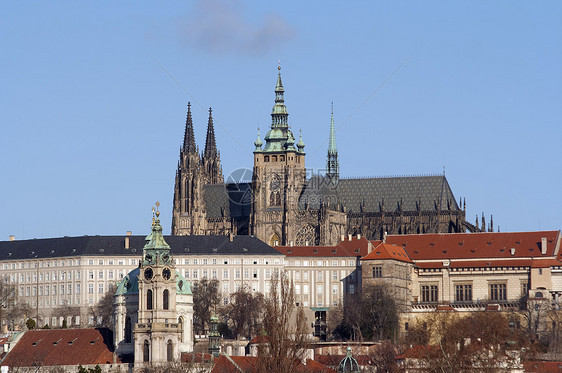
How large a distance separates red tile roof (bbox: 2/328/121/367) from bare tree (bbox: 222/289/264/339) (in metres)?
33.4

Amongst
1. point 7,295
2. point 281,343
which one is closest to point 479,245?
point 7,295

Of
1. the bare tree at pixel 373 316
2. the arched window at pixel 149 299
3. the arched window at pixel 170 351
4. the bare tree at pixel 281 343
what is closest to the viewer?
the bare tree at pixel 281 343

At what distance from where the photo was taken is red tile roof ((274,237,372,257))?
609ft

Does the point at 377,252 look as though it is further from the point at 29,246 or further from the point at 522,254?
the point at 29,246

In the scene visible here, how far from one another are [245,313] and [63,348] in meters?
40.9

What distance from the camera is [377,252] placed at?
180 m

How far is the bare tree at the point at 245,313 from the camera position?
166875 millimetres

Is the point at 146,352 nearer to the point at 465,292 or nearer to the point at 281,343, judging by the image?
the point at 281,343

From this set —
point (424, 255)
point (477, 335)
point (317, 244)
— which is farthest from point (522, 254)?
point (477, 335)

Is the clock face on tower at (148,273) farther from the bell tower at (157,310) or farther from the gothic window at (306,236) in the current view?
the gothic window at (306,236)

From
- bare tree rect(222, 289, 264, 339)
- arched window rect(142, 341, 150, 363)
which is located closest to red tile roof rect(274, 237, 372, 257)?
bare tree rect(222, 289, 264, 339)

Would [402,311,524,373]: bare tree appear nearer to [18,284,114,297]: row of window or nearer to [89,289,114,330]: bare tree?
[89,289,114,330]: bare tree

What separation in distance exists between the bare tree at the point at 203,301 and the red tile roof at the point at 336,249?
9584 millimetres

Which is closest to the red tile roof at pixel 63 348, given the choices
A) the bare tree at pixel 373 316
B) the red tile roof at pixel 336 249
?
the bare tree at pixel 373 316
